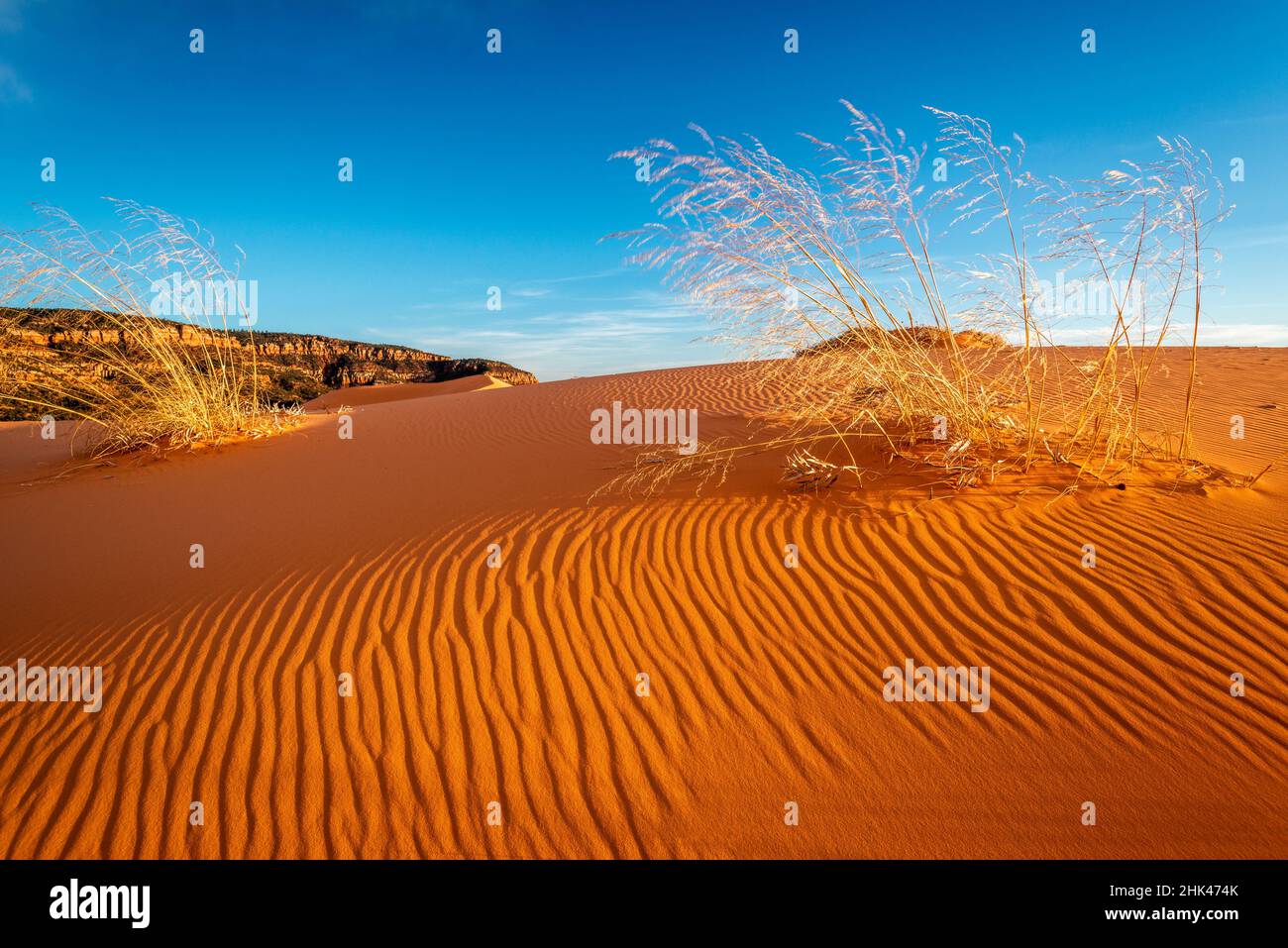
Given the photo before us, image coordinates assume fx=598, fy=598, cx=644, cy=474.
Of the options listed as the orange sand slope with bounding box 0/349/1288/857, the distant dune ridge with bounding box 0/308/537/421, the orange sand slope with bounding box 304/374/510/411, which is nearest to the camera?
the orange sand slope with bounding box 0/349/1288/857

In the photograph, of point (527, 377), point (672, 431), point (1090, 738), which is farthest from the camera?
point (527, 377)

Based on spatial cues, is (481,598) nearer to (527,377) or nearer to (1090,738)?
(1090,738)

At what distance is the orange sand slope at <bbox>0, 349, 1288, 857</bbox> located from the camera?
2324 millimetres

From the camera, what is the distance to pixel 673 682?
9.75 ft

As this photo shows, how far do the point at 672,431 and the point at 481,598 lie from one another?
5390 mm

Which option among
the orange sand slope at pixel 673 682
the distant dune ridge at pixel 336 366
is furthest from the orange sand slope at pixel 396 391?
the orange sand slope at pixel 673 682

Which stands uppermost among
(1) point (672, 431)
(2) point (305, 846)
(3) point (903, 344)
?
(3) point (903, 344)

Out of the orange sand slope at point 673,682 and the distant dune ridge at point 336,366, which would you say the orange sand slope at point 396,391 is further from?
the orange sand slope at point 673,682

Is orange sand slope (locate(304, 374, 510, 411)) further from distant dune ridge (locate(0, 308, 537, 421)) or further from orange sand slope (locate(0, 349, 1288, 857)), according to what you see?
orange sand slope (locate(0, 349, 1288, 857))

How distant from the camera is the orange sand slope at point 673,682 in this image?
232 cm

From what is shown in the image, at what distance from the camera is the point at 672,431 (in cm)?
862

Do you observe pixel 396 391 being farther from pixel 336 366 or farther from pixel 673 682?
pixel 673 682

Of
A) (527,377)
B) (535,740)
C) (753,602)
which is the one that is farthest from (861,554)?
(527,377)

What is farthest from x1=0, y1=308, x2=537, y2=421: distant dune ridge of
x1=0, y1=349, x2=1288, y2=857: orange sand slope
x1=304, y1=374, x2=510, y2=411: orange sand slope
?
x1=0, y1=349, x2=1288, y2=857: orange sand slope
